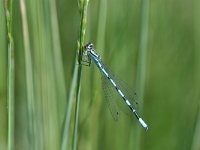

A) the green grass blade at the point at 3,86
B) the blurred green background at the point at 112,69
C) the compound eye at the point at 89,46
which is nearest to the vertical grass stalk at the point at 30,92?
the blurred green background at the point at 112,69

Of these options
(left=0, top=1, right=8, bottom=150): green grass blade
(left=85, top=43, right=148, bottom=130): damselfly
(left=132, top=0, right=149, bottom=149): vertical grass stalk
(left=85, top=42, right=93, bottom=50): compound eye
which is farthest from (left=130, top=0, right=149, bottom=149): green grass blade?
(left=0, top=1, right=8, bottom=150): green grass blade

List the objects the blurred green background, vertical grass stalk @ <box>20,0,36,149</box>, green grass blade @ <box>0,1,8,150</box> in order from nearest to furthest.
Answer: vertical grass stalk @ <box>20,0,36,149</box> → the blurred green background → green grass blade @ <box>0,1,8,150</box>

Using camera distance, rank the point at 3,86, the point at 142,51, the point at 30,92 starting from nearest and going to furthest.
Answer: the point at 30,92 → the point at 142,51 → the point at 3,86

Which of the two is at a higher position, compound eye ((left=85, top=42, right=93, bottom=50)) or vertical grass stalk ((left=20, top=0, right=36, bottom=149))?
compound eye ((left=85, top=42, right=93, bottom=50))

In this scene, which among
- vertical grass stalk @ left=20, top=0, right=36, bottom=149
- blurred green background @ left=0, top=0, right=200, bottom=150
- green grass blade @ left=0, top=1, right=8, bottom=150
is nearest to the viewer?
vertical grass stalk @ left=20, top=0, right=36, bottom=149

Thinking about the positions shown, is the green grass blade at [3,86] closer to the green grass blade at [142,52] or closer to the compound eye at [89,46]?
the compound eye at [89,46]

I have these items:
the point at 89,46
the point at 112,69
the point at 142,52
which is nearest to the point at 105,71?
the point at 112,69

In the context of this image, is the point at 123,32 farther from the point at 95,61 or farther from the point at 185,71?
the point at 185,71

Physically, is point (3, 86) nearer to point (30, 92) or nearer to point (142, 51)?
point (30, 92)

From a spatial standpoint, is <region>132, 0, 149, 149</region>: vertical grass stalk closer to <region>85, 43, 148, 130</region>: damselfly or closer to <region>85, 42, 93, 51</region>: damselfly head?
<region>85, 43, 148, 130</region>: damselfly

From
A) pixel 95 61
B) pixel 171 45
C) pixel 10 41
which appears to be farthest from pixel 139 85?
pixel 10 41
